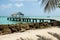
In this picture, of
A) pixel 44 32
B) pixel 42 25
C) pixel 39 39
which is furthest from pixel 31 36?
pixel 42 25

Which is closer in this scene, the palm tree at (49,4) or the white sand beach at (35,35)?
the white sand beach at (35,35)

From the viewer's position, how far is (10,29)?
361 inches

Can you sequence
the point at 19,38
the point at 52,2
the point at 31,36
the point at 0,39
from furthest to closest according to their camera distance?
the point at 52,2
the point at 31,36
the point at 19,38
the point at 0,39

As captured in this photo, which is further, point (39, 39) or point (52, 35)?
point (52, 35)

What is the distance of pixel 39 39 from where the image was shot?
329 inches

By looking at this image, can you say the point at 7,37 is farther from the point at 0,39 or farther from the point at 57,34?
the point at 57,34

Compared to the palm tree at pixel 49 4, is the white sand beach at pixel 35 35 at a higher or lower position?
lower

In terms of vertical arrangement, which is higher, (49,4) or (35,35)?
(49,4)

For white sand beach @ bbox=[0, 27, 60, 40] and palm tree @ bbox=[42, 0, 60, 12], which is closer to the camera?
white sand beach @ bbox=[0, 27, 60, 40]

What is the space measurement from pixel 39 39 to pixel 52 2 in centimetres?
313

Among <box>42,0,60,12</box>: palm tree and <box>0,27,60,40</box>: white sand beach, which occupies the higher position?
<box>42,0,60,12</box>: palm tree

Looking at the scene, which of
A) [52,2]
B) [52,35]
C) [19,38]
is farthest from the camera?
[52,2]

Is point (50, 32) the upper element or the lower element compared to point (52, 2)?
lower

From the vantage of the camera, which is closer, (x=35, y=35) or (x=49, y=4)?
(x=35, y=35)
